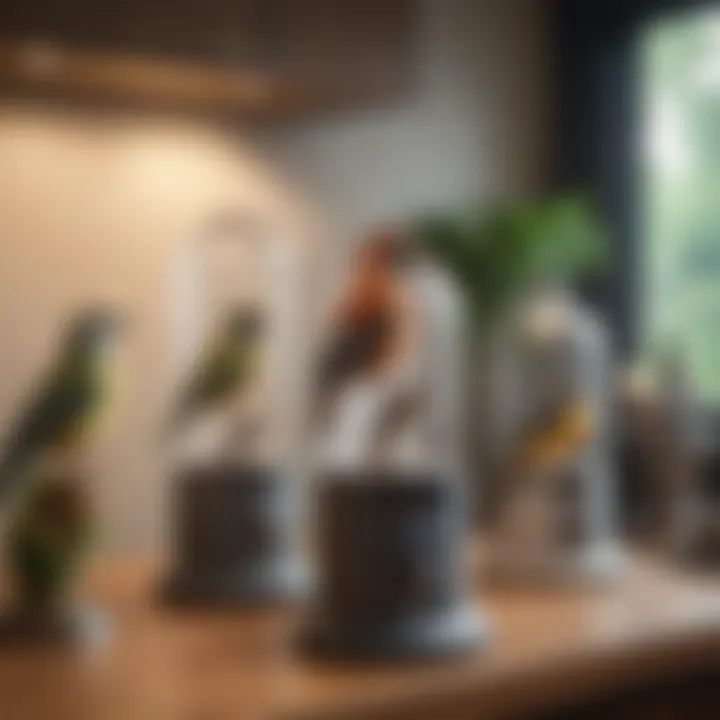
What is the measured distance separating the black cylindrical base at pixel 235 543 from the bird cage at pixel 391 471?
2.6 inches

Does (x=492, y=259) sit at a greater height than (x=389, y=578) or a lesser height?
greater

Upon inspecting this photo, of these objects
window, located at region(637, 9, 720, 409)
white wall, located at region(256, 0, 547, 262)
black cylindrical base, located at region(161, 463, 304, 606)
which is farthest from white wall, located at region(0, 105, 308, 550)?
window, located at region(637, 9, 720, 409)

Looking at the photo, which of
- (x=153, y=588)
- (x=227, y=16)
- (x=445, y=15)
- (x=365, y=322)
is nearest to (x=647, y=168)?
(x=445, y=15)

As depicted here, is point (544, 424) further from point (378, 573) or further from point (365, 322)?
point (378, 573)

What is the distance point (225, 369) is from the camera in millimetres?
1511

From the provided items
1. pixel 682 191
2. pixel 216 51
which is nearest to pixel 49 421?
pixel 216 51

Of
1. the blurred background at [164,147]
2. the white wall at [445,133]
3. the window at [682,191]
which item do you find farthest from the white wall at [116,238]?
the window at [682,191]

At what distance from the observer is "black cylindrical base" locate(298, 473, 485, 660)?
1.23m

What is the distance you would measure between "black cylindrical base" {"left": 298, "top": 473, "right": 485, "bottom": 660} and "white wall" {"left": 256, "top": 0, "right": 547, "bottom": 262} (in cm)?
78

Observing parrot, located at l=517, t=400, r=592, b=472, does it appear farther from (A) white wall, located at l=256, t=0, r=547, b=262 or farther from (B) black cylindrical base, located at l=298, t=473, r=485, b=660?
(A) white wall, located at l=256, t=0, r=547, b=262

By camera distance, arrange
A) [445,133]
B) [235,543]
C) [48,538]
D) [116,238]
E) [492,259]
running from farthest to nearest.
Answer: [445,133]
[492,259]
[116,238]
[235,543]
[48,538]

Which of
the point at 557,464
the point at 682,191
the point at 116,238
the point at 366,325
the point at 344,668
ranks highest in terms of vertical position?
the point at 682,191

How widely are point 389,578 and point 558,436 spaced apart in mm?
409

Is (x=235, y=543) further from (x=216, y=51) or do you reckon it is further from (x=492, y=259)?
(x=492, y=259)
